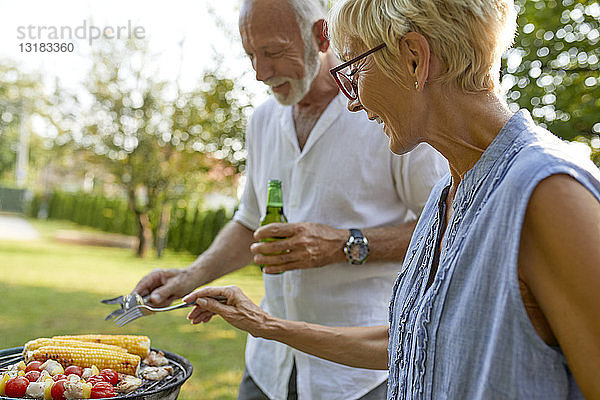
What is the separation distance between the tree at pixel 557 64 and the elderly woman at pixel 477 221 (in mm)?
4757

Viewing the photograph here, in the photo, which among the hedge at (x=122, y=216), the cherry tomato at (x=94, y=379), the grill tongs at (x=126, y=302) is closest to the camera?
the cherry tomato at (x=94, y=379)

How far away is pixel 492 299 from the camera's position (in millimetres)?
1081

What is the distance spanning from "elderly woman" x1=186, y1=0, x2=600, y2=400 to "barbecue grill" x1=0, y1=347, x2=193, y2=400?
1.95 ft

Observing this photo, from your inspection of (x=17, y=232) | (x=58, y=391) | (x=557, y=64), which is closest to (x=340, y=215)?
(x=58, y=391)

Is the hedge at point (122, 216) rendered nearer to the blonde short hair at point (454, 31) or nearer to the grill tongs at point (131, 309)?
the grill tongs at point (131, 309)

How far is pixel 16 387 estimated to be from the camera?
1.55 metres

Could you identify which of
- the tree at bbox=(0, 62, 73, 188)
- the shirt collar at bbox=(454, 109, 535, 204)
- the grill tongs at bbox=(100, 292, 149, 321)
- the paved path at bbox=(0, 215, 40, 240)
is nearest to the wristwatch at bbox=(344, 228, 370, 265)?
the grill tongs at bbox=(100, 292, 149, 321)

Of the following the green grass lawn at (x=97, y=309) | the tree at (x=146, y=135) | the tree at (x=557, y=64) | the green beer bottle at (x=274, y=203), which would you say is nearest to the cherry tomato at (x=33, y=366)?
the green beer bottle at (x=274, y=203)

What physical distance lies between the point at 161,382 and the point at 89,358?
0.25 m

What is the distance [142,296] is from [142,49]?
1266cm

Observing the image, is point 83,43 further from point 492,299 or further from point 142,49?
point 492,299

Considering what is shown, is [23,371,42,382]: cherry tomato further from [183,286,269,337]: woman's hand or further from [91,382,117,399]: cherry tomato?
[183,286,269,337]: woman's hand

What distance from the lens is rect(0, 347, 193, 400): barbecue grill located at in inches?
60.3

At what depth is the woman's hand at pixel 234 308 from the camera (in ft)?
5.83
